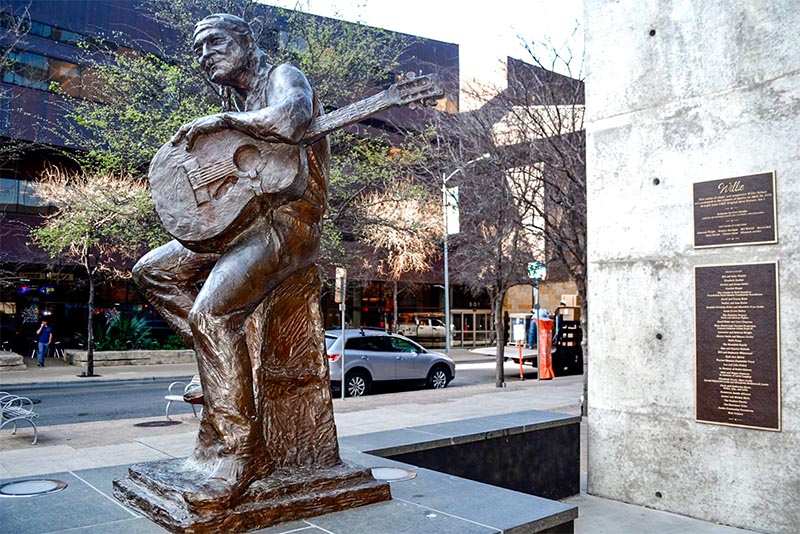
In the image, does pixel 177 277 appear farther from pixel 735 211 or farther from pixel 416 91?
pixel 735 211

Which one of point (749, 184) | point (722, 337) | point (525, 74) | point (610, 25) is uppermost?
point (525, 74)

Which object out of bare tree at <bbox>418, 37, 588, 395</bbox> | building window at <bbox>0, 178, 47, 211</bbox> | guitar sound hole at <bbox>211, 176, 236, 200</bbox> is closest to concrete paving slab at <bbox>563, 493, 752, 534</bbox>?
guitar sound hole at <bbox>211, 176, 236, 200</bbox>

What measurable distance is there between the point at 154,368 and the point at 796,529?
22.5 meters

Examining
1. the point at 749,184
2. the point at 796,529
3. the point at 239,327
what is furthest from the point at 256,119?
the point at 796,529

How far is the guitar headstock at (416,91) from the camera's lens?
11.6ft

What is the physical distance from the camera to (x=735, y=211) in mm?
5664

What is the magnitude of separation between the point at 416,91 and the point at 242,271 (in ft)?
→ 4.26

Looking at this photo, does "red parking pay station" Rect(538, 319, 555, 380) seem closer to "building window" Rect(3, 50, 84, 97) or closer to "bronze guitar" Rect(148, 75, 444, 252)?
"bronze guitar" Rect(148, 75, 444, 252)

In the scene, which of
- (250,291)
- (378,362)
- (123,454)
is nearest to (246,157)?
(250,291)

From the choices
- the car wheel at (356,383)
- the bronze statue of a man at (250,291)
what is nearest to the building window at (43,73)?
the car wheel at (356,383)

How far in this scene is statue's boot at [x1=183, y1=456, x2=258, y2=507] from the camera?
3275 millimetres

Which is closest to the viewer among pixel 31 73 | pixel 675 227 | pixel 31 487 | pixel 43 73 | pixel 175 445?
pixel 31 487

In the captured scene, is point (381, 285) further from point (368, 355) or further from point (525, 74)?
point (525, 74)

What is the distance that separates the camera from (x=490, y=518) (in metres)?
3.62
